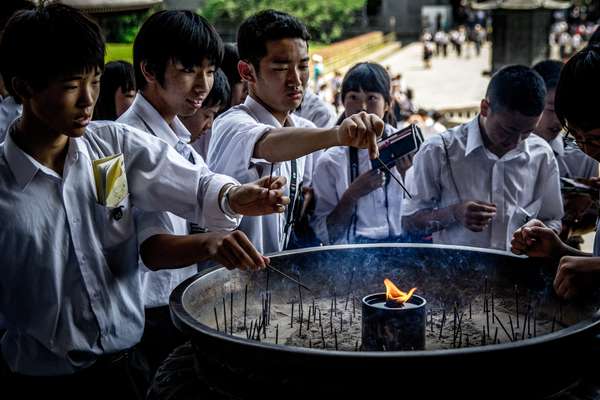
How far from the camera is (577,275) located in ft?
7.06

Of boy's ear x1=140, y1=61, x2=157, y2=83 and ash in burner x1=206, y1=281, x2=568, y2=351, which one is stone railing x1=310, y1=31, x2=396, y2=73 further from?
ash in burner x1=206, y1=281, x2=568, y2=351

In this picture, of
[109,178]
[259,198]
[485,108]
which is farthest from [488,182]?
[109,178]

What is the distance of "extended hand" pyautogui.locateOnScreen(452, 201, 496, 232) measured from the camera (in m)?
3.14

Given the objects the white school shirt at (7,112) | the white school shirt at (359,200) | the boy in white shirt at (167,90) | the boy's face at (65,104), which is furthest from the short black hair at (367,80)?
the boy's face at (65,104)

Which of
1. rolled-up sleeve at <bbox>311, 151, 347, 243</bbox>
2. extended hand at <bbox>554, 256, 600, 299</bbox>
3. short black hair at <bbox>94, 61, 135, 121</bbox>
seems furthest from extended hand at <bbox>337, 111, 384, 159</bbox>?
short black hair at <bbox>94, 61, 135, 121</bbox>

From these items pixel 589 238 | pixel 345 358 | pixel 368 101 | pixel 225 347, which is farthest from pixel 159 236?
pixel 589 238

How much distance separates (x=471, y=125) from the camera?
11.7 feet

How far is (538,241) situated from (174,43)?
4.72 feet

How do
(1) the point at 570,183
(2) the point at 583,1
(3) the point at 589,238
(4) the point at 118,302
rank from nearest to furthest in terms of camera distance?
(4) the point at 118,302, (1) the point at 570,183, (3) the point at 589,238, (2) the point at 583,1

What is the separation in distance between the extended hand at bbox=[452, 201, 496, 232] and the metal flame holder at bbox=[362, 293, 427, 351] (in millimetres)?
1068

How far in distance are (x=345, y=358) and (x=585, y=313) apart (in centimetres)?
97

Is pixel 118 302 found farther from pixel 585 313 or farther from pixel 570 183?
pixel 570 183

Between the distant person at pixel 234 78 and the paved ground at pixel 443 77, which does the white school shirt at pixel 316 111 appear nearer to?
the distant person at pixel 234 78

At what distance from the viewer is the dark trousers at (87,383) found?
215 centimetres
